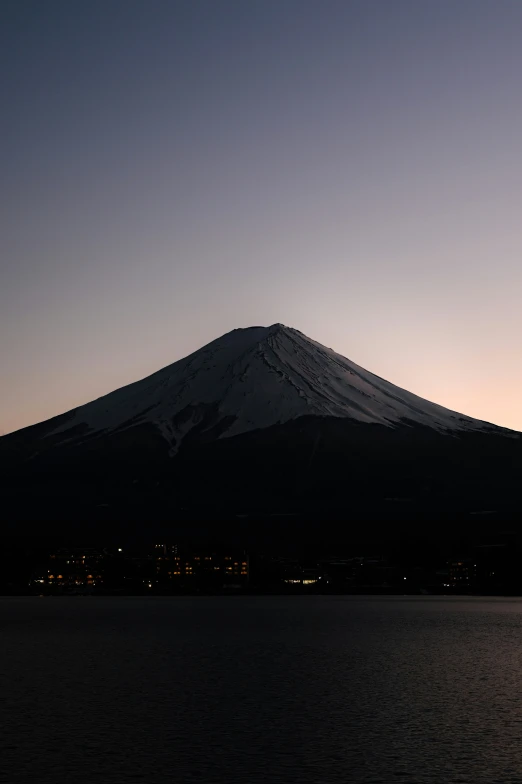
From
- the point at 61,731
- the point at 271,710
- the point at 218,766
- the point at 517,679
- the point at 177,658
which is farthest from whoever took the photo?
the point at 177,658

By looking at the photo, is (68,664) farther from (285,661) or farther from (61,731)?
(61,731)

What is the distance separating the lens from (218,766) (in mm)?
28781

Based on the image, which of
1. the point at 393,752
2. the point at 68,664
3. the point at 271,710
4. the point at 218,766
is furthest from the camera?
the point at 68,664

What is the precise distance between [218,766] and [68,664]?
31.9m

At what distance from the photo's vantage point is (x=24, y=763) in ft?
95.0

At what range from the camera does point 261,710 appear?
3981cm

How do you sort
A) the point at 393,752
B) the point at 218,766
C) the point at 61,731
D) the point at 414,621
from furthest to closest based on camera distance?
the point at 414,621, the point at 61,731, the point at 393,752, the point at 218,766

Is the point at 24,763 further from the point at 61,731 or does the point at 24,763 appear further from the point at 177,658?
the point at 177,658

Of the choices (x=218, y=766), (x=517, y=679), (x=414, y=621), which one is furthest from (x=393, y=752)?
(x=414, y=621)

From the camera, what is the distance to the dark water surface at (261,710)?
28641mm

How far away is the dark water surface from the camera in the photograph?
28.6 m

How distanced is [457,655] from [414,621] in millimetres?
43034

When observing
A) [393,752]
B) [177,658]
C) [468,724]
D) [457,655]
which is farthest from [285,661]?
[393,752]

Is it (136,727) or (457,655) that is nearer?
(136,727)
